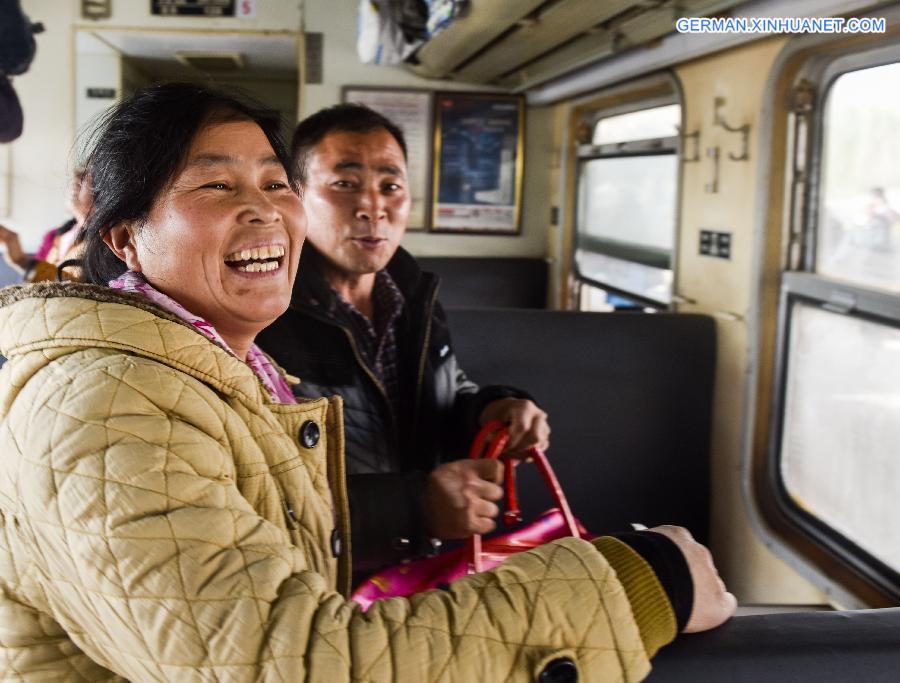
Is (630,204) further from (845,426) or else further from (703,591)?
(703,591)

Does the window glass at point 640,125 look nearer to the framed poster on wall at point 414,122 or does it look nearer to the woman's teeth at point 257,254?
the framed poster on wall at point 414,122

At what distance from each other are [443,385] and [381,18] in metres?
2.86

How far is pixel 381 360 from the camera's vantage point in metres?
1.83

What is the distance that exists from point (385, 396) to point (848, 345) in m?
1.33

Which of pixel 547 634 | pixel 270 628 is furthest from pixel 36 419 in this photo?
pixel 547 634

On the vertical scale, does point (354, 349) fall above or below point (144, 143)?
below

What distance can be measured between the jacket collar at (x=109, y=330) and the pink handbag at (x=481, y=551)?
1.79 ft

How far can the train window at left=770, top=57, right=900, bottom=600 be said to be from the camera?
2150mm

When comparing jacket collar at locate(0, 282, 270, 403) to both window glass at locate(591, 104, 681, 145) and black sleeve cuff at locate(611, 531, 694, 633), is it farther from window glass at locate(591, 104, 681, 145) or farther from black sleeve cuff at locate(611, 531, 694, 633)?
window glass at locate(591, 104, 681, 145)

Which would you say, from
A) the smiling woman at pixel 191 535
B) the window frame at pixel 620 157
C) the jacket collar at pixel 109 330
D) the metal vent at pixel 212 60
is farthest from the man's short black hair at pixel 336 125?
the metal vent at pixel 212 60

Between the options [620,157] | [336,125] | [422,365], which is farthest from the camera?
[620,157]

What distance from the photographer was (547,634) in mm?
795

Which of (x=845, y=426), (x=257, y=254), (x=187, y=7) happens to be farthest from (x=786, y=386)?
(x=187, y=7)

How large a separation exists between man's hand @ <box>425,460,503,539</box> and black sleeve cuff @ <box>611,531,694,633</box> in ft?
1.77
